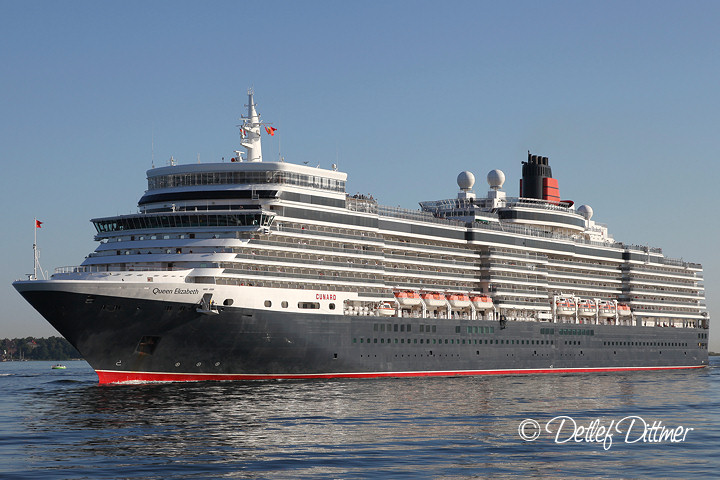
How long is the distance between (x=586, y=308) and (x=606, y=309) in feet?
11.8

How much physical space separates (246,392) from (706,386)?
3388 centimetres

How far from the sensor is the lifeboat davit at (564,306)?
3248 inches

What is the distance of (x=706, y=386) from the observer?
62938 millimetres

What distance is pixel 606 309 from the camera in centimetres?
8844

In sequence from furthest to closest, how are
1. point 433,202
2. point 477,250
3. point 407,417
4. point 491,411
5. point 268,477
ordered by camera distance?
1. point 433,202
2. point 477,250
3. point 491,411
4. point 407,417
5. point 268,477

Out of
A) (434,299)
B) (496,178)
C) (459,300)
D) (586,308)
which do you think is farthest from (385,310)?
(586,308)

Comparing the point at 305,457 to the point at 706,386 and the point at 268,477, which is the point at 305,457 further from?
the point at 706,386

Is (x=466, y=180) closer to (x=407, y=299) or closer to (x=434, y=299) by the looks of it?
(x=434, y=299)

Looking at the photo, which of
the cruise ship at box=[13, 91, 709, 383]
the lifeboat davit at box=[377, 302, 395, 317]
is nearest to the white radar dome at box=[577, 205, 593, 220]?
the cruise ship at box=[13, 91, 709, 383]

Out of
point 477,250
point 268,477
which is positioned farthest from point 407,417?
point 477,250

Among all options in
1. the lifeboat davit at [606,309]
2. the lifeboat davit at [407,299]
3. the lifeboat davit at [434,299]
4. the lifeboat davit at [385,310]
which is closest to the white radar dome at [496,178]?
the lifeboat davit at [606,309]

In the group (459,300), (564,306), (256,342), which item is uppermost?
(459,300)

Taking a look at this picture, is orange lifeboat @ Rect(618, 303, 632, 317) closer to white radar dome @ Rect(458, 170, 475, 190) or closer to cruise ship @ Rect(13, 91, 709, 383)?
cruise ship @ Rect(13, 91, 709, 383)

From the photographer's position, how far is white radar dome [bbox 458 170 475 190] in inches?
3408
